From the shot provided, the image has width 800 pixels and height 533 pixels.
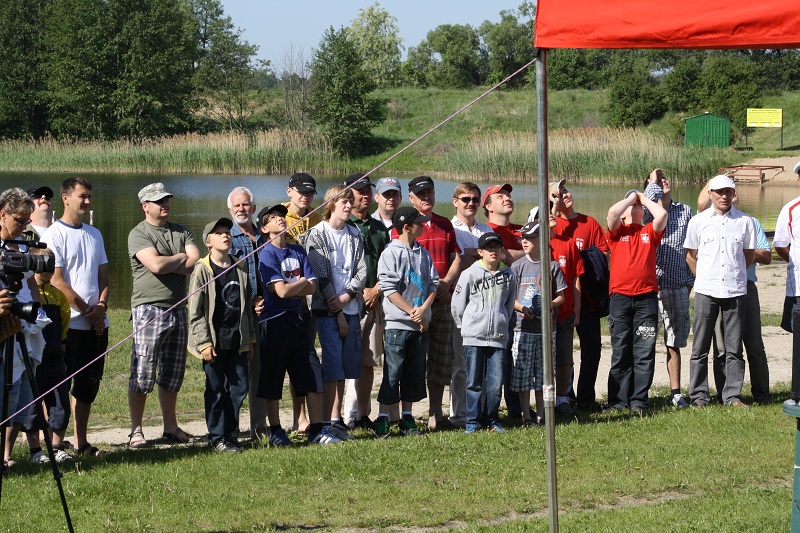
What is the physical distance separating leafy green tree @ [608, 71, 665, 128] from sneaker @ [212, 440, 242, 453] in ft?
176

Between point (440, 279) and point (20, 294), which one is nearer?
point (20, 294)

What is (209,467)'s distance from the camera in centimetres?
674

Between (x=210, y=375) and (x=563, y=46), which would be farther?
(x=210, y=375)

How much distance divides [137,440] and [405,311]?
221 centimetres

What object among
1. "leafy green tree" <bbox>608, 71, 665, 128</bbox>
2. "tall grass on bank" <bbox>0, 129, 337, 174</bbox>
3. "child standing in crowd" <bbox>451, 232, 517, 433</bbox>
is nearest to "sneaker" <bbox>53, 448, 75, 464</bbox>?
"child standing in crowd" <bbox>451, 232, 517, 433</bbox>

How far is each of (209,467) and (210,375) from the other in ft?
3.00

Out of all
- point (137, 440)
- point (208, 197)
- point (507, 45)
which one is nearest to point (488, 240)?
point (137, 440)

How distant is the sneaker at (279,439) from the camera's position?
24.4 ft

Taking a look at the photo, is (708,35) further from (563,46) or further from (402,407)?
(402,407)

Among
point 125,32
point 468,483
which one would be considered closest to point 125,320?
point 468,483

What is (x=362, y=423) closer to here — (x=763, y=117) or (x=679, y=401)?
(x=679, y=401)

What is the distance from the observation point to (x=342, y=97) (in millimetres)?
62844

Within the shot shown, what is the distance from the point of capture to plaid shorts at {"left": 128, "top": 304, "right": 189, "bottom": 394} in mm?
7637

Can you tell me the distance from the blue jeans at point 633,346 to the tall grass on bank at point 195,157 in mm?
36577
